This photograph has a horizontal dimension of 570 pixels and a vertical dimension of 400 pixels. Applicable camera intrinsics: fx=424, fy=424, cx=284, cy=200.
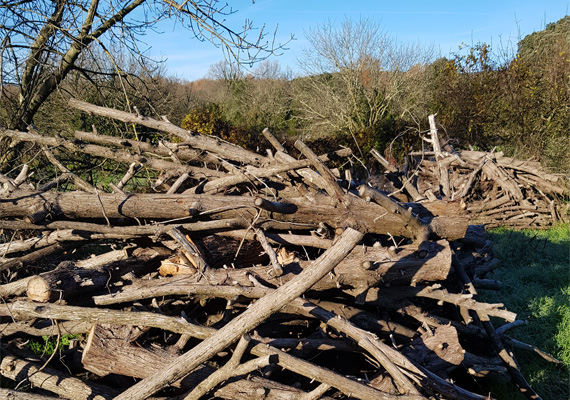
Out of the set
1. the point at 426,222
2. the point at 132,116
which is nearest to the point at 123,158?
the point at 132,116

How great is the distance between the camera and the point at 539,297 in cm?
561

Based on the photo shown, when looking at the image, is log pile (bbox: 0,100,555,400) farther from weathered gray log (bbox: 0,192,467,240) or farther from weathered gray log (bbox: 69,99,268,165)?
weathered gray log (bbox: 69,99,268,165)

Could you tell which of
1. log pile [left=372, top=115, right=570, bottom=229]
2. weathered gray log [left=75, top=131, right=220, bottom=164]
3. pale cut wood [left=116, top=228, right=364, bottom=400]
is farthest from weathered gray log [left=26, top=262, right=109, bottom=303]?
log pile [left=372, top=115, right=570, bottom=229]

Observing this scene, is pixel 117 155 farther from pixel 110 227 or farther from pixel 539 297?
pixel 539 297

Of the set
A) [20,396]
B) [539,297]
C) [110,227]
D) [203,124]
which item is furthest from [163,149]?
[203,124]

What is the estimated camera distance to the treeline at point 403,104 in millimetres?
11438

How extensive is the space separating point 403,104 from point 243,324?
15.5m

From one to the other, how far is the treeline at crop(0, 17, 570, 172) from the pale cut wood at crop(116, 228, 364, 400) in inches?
201

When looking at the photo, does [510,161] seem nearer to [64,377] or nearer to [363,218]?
[363,218]

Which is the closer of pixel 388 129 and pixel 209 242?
pixel 209 242

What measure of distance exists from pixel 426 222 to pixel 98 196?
288 centimetres

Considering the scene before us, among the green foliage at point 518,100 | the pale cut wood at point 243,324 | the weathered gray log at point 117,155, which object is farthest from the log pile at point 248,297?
the green foliage at point 518,100

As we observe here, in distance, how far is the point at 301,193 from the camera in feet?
12.6

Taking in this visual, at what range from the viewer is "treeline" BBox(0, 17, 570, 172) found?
37.5ft
